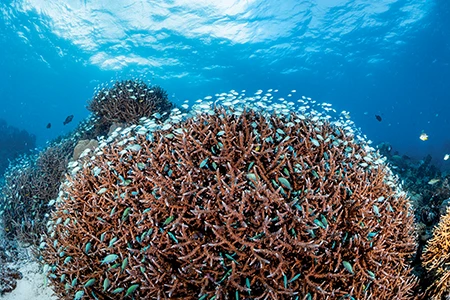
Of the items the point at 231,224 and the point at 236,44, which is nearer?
the point at 231,224

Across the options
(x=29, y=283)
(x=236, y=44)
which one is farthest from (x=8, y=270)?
(x=236, y=44)

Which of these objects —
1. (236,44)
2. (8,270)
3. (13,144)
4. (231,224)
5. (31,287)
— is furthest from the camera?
(236,44)

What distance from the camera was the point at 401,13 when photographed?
114ft

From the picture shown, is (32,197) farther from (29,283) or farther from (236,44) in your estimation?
(236,44)

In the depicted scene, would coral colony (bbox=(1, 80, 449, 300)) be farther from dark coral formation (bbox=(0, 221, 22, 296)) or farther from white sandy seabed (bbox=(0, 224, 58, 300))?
dark coral formation (bbox=(0, 221, 22, 296))

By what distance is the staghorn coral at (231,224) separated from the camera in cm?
289

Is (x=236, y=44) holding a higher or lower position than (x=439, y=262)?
higher

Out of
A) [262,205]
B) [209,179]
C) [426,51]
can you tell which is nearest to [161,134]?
[209,179]

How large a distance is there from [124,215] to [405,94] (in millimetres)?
94829

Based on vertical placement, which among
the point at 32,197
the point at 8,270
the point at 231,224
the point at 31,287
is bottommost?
the point at 31,287

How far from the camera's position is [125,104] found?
34.5 feet

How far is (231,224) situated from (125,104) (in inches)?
349

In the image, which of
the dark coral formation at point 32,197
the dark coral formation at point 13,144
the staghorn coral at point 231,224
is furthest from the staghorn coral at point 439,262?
the dark coral formation at point 13,144

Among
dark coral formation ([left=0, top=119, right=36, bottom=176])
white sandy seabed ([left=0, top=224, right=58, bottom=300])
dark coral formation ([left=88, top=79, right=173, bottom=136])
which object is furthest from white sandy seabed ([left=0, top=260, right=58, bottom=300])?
dark coral formation ([left=0, top=119, right=36, bottom=176])
